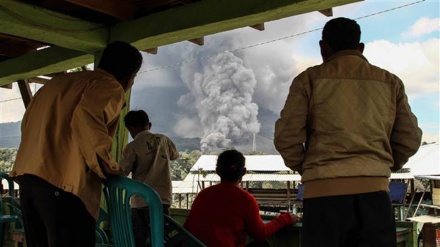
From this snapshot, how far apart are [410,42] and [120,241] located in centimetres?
5746

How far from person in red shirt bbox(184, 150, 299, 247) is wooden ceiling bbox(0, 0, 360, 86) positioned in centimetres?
130

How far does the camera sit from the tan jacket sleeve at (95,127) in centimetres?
182

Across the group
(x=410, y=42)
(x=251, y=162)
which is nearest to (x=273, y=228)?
(x=251, y=162)

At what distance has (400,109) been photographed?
1.96 m

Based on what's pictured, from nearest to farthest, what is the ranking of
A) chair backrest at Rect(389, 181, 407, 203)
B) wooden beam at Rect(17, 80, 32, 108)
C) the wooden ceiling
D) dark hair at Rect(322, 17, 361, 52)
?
dark hair at Rect(322, 17, 361, 52) → the wooden ceiling → wooden beam at Rect(17, 80, 32, 108) → chair backrest at Rect(389, 181, 407, 203)

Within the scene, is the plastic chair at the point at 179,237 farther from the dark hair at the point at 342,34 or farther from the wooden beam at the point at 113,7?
the wooden beam at the point at 113,7

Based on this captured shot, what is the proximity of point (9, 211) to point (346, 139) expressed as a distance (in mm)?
2258

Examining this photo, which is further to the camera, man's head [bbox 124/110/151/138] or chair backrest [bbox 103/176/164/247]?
man's head [bbox 124/110/151/138]

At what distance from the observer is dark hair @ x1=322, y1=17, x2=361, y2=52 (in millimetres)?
1924

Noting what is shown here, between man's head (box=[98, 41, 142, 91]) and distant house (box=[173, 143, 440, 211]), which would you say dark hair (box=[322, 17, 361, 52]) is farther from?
distant house (box=[173, 143, 440, 211])

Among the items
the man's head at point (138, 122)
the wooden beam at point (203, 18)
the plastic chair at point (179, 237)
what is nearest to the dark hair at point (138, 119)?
the man's head at point (138, 122)

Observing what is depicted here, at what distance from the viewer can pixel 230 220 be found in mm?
2525

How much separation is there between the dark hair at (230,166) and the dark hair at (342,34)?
929mm

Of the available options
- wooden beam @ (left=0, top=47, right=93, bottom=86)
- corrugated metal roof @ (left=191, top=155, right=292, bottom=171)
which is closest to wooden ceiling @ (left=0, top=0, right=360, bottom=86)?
wooden beam @ (left=0, top=47, right=93, bottom=86)
